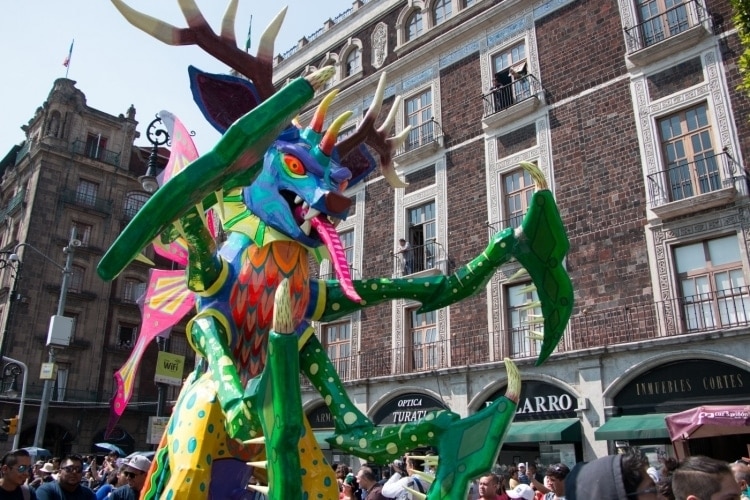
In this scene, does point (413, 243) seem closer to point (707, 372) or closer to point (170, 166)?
point (707, 372)

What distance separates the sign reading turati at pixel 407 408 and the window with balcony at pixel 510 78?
7.77 m

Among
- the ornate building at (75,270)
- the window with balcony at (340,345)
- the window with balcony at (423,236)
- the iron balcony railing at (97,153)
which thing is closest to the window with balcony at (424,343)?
the window with balcony at (423,236)

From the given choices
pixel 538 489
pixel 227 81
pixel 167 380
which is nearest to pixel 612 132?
pixel 538 489

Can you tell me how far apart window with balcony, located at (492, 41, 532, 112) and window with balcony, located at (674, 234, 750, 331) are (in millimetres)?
5737

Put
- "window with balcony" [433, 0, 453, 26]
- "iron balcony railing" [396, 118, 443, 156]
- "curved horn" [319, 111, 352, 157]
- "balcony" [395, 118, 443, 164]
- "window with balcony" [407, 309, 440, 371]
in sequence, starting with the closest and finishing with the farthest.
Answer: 1. "curved horn" [319, 111, 352, 157]
2. "window with balcony" [407, 309, 440, 371]
3. "balcony" [395, 118, 443, 164]
4. "iron balcony railing" [396, 118, 443, 156]
5. "window with balcony" [433, 0, 453, 26]

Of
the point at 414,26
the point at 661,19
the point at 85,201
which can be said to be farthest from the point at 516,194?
the point at 85,201

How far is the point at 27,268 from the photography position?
25.9 meters

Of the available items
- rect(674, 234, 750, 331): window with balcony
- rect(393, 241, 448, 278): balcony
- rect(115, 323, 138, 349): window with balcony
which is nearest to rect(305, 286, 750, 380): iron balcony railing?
rect(674, 234, 750, 331): window with balcony

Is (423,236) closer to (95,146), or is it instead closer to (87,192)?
(87,192)

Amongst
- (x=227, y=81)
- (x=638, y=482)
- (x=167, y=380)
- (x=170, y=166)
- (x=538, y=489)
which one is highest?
(x=227, y=81)

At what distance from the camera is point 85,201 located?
2888 centimetres

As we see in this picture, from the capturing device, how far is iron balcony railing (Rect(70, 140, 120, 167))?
29000 mm

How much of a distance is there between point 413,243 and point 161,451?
553 inches

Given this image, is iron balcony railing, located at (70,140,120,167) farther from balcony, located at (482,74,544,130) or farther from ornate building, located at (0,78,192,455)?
balcony, located at (482,74,544,130)
